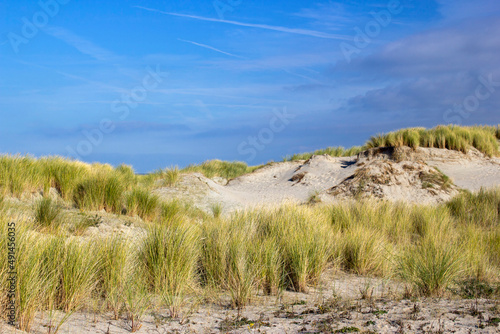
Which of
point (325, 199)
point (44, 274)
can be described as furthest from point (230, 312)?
point (325, 199)

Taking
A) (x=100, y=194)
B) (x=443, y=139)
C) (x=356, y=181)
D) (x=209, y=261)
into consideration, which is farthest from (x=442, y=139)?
(x=209, y=261)

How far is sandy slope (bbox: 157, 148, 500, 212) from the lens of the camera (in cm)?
1283

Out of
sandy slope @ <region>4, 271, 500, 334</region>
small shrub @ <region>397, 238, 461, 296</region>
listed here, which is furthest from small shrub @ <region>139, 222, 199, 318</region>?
small shrub @ <region>397, 238, 461, 296</region>

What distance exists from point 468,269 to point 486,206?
16.3 feet

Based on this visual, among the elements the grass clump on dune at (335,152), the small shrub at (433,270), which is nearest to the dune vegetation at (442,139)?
the grass clump on dune at (335,152)

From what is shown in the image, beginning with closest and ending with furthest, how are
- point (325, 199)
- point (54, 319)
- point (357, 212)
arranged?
point (54, 319), point (357, 212), point (325, 199)

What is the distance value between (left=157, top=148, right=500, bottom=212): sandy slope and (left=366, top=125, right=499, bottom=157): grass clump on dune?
430 mm

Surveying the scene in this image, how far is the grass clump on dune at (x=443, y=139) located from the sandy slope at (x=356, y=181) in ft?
1.41

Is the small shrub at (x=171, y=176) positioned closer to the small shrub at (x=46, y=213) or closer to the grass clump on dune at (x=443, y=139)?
the small shrub at (x=46, y=213)

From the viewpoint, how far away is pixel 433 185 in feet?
42.7

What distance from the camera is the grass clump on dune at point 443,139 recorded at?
16.2 metres

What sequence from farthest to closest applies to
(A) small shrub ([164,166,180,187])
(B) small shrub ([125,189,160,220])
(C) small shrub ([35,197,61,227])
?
(A) small shrub ([164,166,180,187]) → (B) small shrub ([125,189,160,220]) → (C) small shrub ([35,197,61,227])

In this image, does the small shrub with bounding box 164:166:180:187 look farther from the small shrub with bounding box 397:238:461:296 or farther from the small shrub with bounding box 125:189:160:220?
the small shrub with bounding box 397:238:461:296

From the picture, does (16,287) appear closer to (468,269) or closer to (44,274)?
(44,274)
